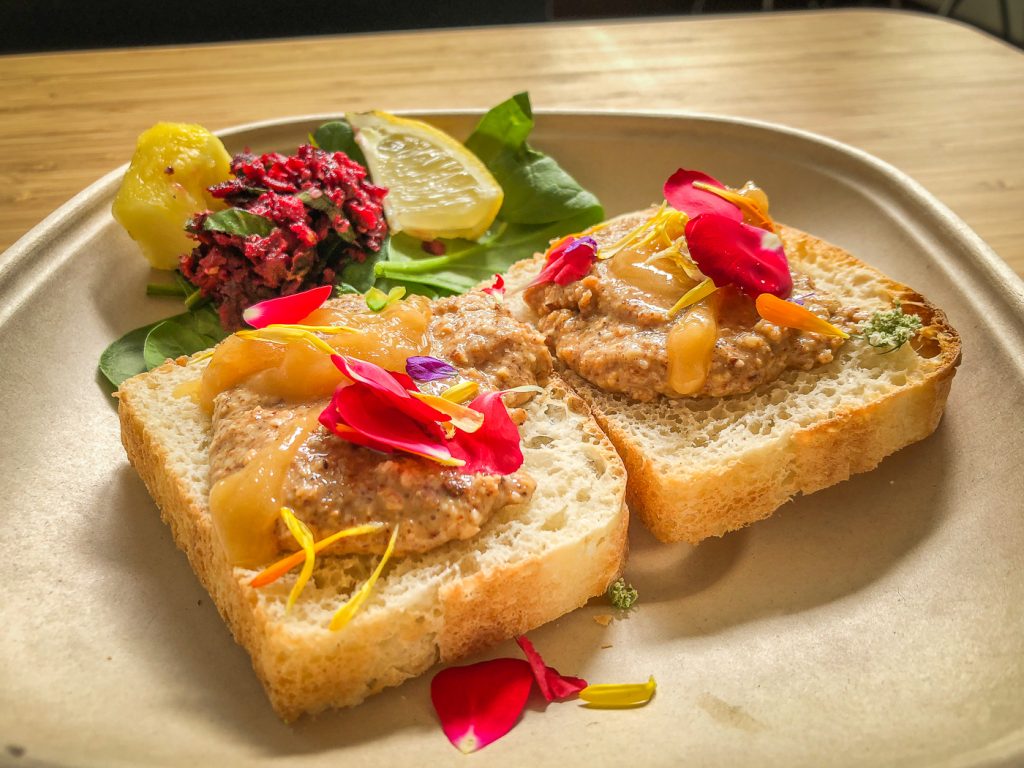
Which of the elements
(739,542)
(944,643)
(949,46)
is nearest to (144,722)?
(739,542)

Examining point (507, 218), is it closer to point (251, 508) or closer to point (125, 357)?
point (125, 357)

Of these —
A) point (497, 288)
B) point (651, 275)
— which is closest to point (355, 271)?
point (497, 288)

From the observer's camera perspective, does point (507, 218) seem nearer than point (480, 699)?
No

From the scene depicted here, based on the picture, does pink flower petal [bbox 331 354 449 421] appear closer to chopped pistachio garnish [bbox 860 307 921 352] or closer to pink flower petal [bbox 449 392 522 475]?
pink flower petal [bbox 449 392 522 475]

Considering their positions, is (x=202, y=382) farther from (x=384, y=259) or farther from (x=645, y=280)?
(x=645, y=280)

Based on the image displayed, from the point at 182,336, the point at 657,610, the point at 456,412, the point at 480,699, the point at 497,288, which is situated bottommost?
the point at 657,610

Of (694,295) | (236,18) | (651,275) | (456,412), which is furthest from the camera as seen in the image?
(236,18)
